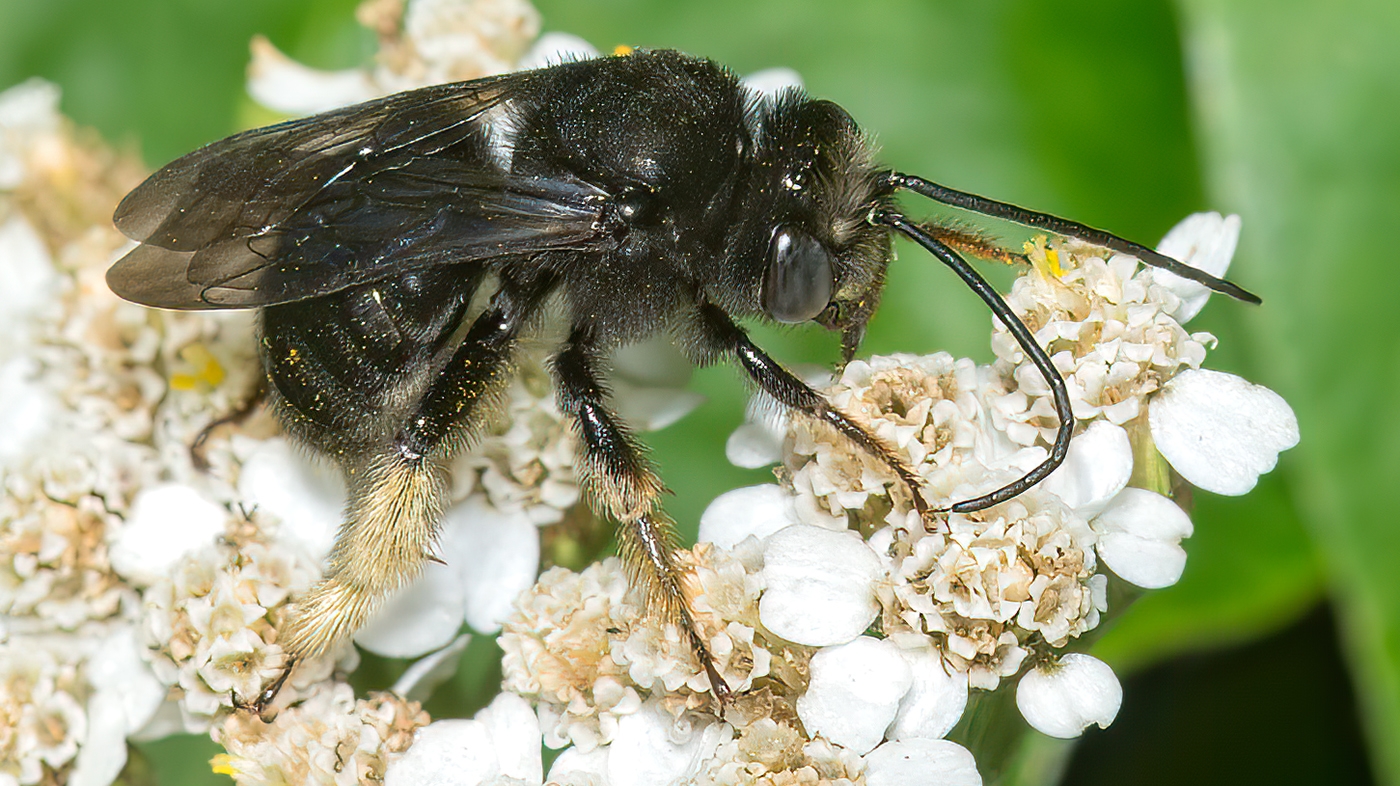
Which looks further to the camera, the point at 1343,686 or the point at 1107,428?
the point at 1343,686

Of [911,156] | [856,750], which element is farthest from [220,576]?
[911,156]

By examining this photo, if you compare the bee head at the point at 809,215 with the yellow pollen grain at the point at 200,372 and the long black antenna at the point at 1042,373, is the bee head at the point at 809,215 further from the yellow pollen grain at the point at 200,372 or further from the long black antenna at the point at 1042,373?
the yellow pollen grain at the point at 200,372

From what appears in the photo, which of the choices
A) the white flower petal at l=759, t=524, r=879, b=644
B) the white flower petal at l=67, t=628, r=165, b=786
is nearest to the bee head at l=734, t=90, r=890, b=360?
the white flower petal at l=759, t=524, r=879, b=644

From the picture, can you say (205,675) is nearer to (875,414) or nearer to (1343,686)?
(875,414)

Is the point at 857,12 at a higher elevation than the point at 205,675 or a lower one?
higher

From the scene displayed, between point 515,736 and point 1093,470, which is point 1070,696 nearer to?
point 1093,470

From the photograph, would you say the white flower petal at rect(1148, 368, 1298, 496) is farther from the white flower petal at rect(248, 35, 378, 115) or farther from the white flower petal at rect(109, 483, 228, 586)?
the white flower petal at rect(248, 35, 378, 115)
